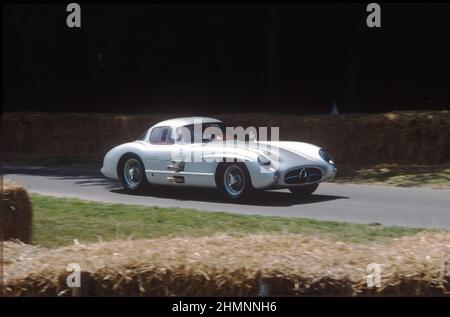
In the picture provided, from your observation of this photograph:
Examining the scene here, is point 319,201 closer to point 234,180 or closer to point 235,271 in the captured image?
point 234,180

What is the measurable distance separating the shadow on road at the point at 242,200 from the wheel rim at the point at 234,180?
168 millimetres

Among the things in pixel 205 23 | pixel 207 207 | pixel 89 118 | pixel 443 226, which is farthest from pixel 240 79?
pixel 443 226

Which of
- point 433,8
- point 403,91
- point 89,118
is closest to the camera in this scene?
point 89,118

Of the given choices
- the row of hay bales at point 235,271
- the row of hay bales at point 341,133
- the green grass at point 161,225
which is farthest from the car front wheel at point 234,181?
the row of hay bales at point 235,271

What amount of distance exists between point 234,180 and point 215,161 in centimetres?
42

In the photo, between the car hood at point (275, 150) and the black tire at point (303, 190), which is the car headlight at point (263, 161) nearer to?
the car hood at point (275, 150)

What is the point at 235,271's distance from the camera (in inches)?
170

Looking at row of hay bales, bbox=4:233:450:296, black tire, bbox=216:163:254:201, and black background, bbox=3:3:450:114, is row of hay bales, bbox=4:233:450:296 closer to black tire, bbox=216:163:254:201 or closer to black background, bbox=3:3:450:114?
black tire, bbox=216:163:254:201

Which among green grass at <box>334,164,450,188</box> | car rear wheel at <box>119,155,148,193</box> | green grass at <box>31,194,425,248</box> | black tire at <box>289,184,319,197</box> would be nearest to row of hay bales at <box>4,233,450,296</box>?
green grass at <box>31,194,425,248</box>

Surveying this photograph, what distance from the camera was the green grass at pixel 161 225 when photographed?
857 cm

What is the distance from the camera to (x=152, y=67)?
27.5m

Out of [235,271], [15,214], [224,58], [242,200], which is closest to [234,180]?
[242,200]

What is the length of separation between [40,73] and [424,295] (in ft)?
85.7
